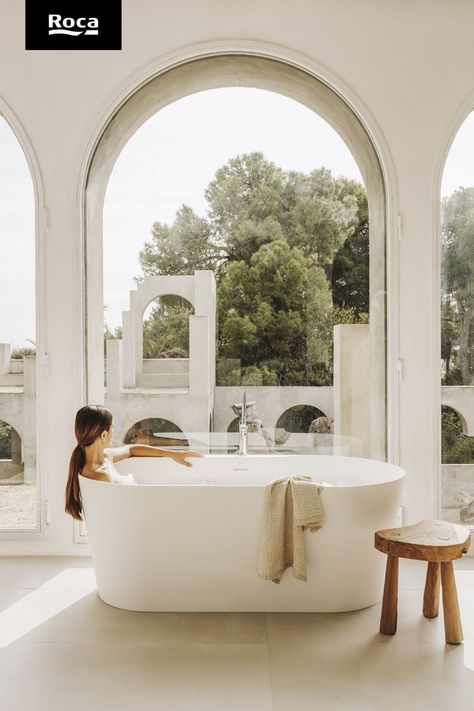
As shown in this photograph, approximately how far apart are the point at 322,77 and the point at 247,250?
103cm

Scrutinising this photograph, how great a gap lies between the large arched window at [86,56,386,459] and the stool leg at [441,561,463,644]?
1167 millimetres

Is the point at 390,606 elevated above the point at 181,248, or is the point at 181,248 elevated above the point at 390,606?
the point at 181,248

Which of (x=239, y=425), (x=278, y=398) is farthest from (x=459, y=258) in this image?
(x=239, y=425)

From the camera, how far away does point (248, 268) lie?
12.2ft

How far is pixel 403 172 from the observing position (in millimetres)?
3609

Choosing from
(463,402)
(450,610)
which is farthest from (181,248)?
(450,610)

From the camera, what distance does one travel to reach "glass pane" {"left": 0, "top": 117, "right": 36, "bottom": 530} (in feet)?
12.0

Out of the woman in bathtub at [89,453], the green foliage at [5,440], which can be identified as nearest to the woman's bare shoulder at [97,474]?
the woman in bathtub at [89,453]

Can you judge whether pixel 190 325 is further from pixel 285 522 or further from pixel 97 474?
pixel 285 522

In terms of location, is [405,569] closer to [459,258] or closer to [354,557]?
[354,557]

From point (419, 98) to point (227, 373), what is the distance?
1.86 m

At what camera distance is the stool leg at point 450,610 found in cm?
255

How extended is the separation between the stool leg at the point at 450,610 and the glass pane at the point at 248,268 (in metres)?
1.17

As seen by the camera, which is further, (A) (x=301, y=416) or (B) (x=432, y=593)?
(A) (x=301, y=416)
